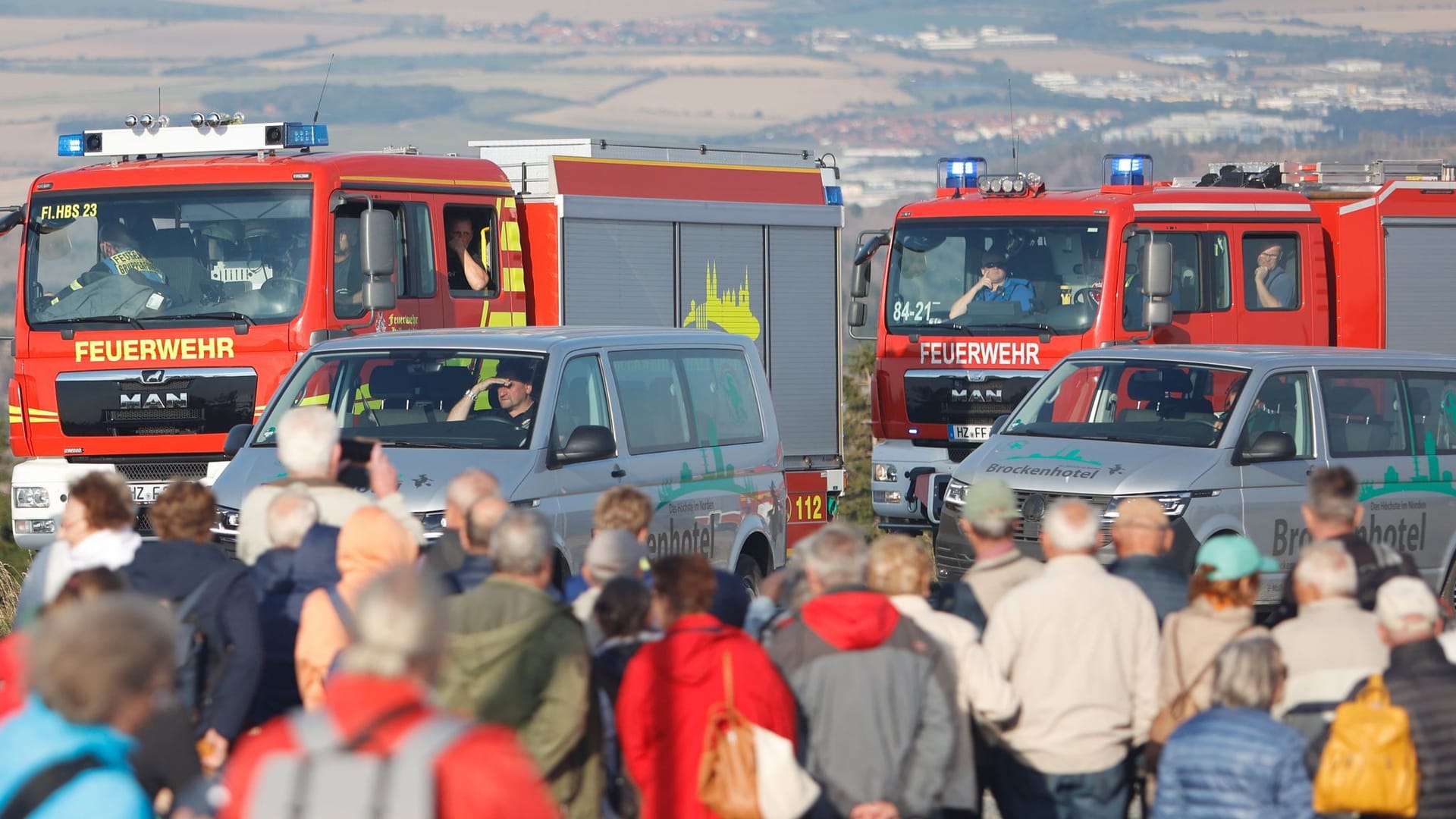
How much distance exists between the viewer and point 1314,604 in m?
6.65

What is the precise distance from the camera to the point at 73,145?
48.7 ft

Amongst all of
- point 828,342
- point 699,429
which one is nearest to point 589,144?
point 828,342

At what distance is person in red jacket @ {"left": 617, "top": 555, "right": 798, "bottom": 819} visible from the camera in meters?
5.82

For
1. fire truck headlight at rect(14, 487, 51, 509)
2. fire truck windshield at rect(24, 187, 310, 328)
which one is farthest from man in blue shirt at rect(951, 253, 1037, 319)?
fire truck headlight at rect(14, 487, 51, 509)

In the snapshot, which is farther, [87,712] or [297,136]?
[297,136]

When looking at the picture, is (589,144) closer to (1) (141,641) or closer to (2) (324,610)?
(2) (324,610)

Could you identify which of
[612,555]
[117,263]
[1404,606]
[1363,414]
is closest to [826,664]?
[612,555]

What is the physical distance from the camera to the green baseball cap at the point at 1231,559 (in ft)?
22.4

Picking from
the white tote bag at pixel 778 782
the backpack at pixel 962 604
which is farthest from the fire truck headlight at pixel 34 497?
the white tote bag at pixel 778 782

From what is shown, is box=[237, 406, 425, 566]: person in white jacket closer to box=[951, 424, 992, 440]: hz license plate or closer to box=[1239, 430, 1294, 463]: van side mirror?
box=[1239, 430, 1294, 463]: van side mirror

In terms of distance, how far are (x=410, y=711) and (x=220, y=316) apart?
9.91 metres

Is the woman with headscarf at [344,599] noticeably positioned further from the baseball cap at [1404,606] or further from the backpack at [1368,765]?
the baseball cap at [1404,606]

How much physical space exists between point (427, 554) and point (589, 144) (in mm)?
7976

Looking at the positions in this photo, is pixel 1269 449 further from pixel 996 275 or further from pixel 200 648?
pixel 200 648
